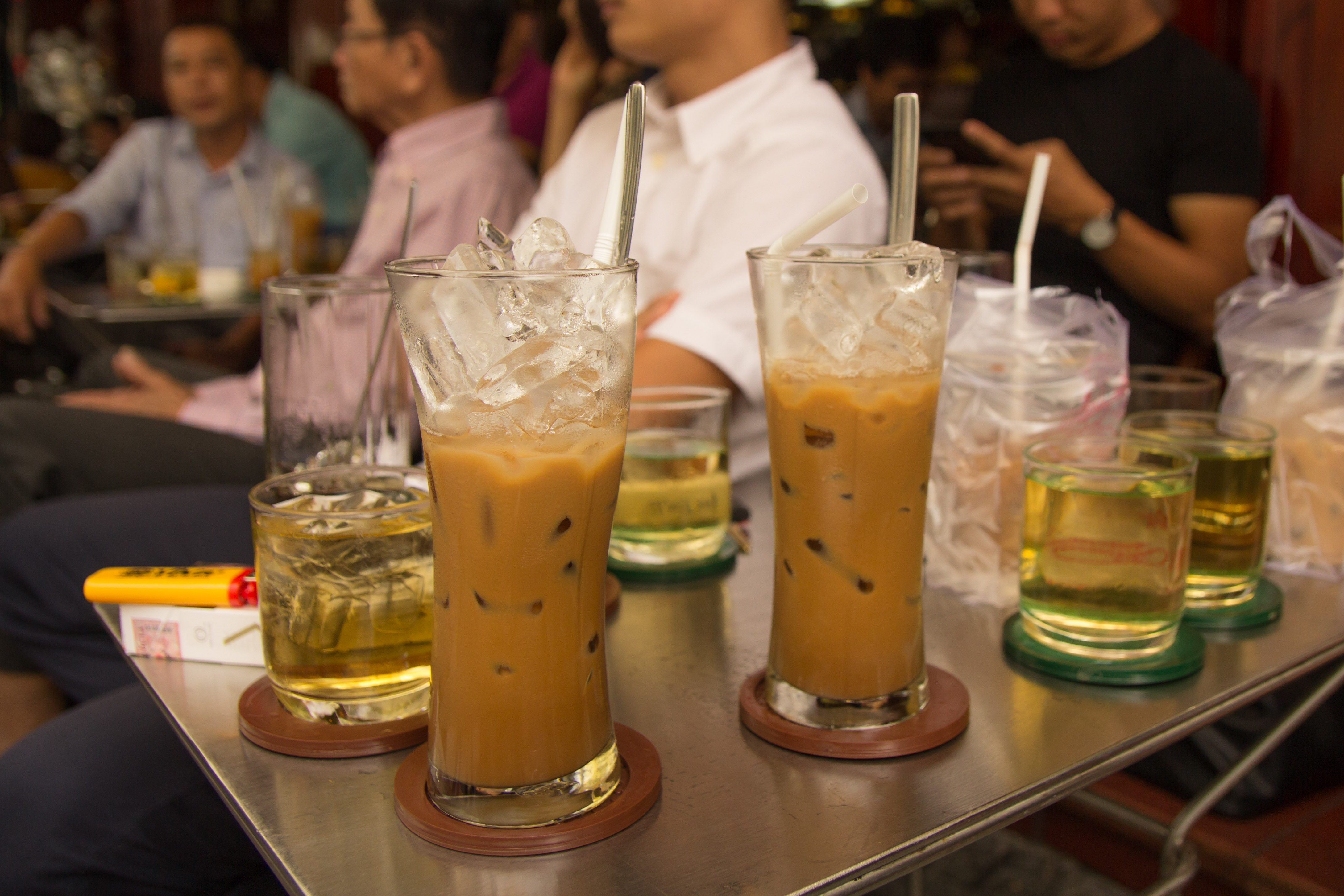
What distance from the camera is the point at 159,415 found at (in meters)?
2.36

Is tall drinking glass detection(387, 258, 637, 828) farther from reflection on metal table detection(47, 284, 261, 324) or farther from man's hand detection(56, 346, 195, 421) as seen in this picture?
reflection on metal table detection(47, 284, 261, 324)

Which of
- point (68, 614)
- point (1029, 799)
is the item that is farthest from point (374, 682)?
point (68, 614)

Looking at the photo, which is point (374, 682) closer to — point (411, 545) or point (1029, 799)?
point (411, 545)

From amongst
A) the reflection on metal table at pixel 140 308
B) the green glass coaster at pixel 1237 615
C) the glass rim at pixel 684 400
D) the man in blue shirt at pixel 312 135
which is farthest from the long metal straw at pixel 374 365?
the man in blue shirt at pixel 312 135

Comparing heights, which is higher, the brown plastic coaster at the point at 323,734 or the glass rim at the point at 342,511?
the glass rim at the point at 342,511

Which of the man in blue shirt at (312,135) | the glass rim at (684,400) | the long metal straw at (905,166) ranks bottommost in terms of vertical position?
the glass rim at (684,400)

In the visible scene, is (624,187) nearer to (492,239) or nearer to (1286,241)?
(492,239)

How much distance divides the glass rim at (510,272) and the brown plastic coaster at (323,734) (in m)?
0.32

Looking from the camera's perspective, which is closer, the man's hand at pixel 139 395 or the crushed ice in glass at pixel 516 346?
the crushed ice in glass at pixel 516 346

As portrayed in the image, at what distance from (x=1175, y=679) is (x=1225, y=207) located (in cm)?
127

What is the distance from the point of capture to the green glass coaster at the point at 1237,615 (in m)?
1.01

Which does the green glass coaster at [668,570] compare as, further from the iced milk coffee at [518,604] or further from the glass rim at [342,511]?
the iced milk coffee at [518,604]

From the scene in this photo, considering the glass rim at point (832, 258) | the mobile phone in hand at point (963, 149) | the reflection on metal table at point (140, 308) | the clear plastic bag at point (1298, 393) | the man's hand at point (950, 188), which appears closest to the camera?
the glass rim at point (832, 258)

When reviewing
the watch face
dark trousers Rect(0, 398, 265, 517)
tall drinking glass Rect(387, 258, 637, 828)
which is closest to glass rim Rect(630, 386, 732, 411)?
tall drinking glass Rect(387, 258, 637, 828)
